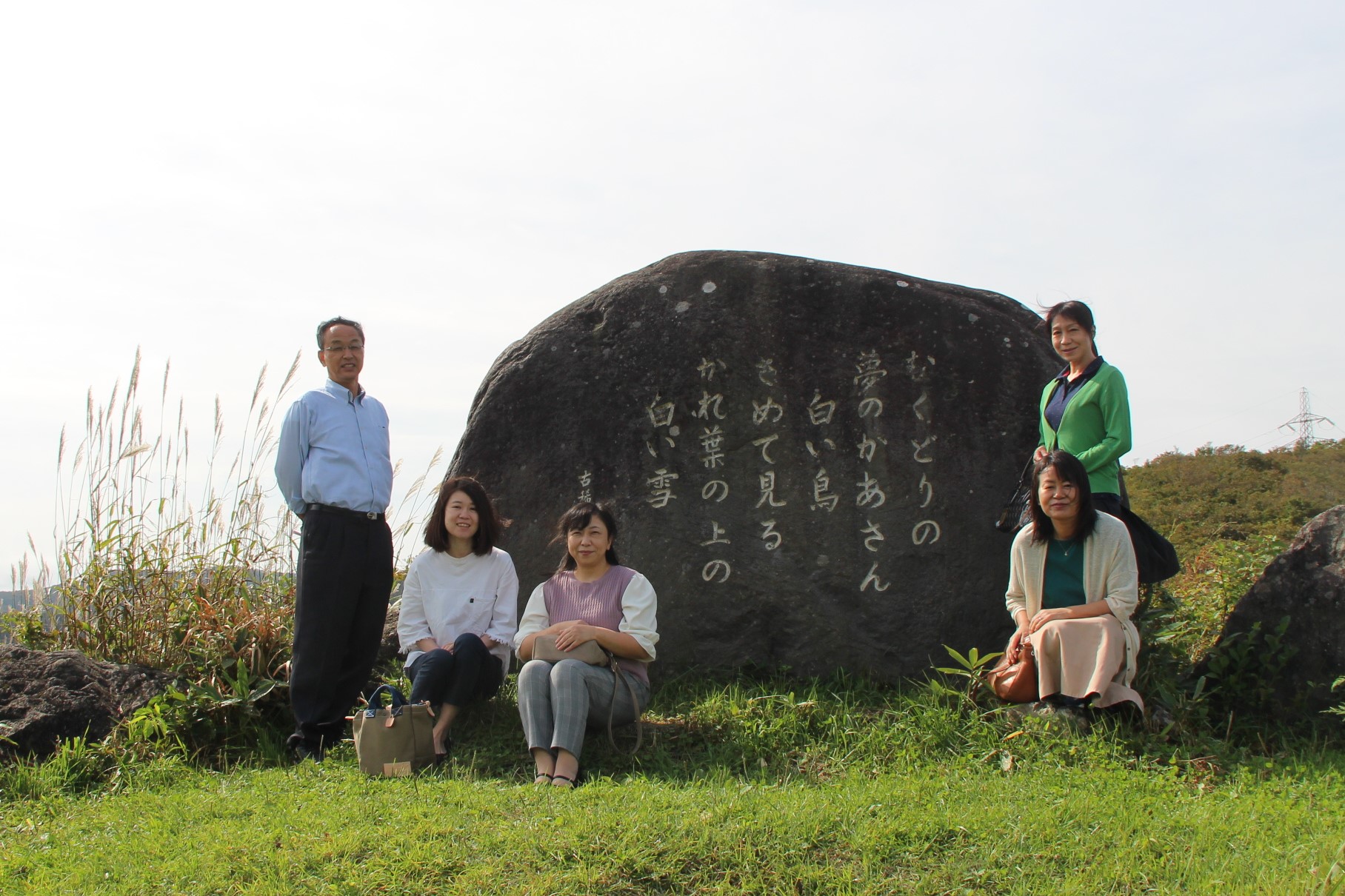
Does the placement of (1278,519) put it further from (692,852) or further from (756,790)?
(692,852)

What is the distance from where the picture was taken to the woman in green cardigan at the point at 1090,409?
158 inches

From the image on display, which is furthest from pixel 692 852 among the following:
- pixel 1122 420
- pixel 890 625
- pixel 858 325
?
pixel 858 325

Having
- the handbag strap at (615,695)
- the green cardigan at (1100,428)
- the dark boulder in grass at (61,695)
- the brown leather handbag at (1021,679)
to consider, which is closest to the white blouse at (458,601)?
the handbag strap at (615,695)

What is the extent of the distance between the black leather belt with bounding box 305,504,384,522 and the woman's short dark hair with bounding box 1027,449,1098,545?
2519 mm

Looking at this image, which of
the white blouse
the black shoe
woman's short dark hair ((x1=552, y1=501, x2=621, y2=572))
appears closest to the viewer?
woman's short dark hair ((x1=552, y1=501, x2=621, y2=572))

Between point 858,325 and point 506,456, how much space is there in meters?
1.75

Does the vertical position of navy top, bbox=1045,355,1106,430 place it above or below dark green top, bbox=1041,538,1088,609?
above

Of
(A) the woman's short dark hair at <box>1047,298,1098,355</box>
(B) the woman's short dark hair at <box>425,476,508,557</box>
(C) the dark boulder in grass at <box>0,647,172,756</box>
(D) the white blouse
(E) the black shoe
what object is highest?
(A) the woman's short dark hair at <box>1047,298,1098,355</box>

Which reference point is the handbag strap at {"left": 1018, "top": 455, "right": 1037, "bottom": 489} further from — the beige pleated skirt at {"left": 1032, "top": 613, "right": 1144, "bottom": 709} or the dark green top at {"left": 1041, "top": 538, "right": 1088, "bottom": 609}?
the beige pleated skirt at {"left": 1032, "top": 613, "right": 1144, "bottom": 709}

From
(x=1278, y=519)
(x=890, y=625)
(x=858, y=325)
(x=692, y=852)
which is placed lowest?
(x=692, y=852)

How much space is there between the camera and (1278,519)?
7340 mm

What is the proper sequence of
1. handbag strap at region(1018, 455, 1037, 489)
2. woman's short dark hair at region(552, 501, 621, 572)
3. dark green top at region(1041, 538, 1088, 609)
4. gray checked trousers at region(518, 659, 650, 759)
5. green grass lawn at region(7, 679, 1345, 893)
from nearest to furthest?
green grass lawn at region(7, 679, 1345, 893)
gray checked trousers at region(518, 659, 650, 759)
dark green top at region(1041, 538, 1088, 609)
woman's short dark hair at region(552, 501, 621, 572)
handbag strap at region(1018, 455, 1037, 489)

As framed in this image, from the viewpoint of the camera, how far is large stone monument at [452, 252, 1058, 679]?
465 cm

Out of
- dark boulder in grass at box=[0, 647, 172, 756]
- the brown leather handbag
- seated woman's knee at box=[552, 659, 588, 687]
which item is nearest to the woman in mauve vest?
seated woman's knee at box=[552, 659, 588, 687]
